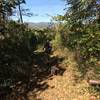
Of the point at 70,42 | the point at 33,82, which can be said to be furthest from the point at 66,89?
the point at 70,42

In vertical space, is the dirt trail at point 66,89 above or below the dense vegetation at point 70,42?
below

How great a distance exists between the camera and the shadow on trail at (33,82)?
37.1 ft

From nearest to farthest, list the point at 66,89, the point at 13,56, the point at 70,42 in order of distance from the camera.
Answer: the point at 66,89 < the point at 70,42 < the point at 13,56

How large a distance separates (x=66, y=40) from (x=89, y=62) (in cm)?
561

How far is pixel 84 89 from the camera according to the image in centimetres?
1105

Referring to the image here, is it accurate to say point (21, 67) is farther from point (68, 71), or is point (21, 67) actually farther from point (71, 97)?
point (71, 97)

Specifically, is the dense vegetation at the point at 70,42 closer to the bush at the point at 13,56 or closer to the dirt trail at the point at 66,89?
the bush at the point at 13,56

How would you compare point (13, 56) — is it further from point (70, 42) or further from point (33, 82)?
point (70, 42)

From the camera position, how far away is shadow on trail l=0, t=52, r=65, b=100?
37.1ft

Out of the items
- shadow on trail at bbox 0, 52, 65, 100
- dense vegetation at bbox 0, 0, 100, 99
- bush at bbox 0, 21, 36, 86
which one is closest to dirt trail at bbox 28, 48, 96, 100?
shadow on trail at bbox 0, 52, 65, 100

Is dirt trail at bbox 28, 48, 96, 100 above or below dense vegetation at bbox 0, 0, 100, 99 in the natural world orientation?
below

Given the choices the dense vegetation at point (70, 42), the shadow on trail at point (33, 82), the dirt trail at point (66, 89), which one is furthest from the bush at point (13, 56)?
the dirt trail at point (66, 89)

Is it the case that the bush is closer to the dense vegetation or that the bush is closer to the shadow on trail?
the dense vegetation

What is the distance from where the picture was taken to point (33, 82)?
1278cm
